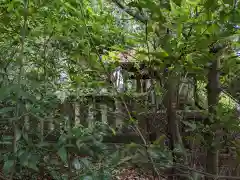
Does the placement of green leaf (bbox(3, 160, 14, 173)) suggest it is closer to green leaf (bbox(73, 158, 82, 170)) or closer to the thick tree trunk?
green leaf (bbox(73, 158, 82, 170))

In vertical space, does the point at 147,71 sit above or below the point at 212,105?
above

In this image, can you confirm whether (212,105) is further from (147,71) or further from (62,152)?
(62,152)

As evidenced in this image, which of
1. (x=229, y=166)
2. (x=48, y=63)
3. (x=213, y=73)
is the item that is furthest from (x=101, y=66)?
(x=229, y=166)

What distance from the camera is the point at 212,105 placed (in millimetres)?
1349

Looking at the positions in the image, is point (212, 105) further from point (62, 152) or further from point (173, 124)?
point (62, 152)

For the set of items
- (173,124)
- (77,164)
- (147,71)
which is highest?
(147,71)

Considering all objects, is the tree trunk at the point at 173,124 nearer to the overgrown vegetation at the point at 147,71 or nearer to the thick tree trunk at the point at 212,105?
Answer: the overgrown vegetation at the point at 147,71

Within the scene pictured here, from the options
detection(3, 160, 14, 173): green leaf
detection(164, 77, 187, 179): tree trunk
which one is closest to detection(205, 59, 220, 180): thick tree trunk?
detection(164, 77, 187, 179): tree trunk

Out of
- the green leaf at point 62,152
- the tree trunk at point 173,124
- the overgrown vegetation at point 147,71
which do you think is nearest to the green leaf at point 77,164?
the overgrown vegetation at point 147,71

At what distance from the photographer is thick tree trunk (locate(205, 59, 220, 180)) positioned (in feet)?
4.11

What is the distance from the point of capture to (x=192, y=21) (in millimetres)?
909

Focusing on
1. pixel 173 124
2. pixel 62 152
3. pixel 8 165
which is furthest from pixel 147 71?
pixel 8 165

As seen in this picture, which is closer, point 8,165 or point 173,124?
point 8,165

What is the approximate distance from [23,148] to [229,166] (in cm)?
144
